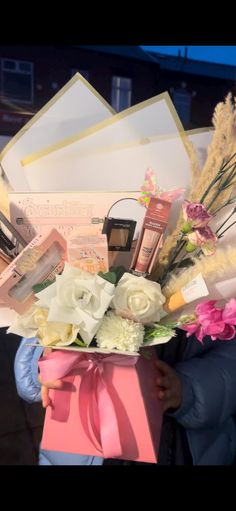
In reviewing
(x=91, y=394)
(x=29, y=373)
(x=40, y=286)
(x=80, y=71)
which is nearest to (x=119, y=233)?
(x=40, y=286)

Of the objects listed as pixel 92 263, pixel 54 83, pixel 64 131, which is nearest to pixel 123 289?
pixel 92 263

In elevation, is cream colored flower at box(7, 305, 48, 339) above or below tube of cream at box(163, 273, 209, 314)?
below

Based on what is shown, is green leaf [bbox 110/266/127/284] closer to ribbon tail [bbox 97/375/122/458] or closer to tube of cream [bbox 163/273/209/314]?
tube of cream [bbox 163/273/209/314]

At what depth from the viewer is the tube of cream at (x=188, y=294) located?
1.98 ft

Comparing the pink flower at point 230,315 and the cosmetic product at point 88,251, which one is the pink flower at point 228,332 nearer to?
the pink flower at point 230,315

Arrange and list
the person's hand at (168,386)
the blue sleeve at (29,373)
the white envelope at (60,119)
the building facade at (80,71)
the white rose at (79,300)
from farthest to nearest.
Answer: the building facade at (80,71), the blue sleeve at (29,373), the person's hand at (168,386), the white envelope at (60,119), the white rose at (79,300)

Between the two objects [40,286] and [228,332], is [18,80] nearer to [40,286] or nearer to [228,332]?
[40,286]

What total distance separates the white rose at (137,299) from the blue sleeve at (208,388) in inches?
13.1

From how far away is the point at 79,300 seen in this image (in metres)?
0.59

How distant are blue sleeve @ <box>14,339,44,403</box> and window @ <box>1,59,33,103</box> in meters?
6.06

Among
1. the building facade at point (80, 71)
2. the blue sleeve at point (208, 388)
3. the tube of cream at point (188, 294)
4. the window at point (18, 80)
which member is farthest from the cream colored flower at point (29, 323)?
the window at point (18, 80)

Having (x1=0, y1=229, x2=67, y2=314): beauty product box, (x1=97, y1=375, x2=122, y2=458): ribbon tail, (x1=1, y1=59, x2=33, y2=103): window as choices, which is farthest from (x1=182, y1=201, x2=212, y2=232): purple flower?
(x1=1, y1=59, x2=33, y2=103): window

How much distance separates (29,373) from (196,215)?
585 millimetres

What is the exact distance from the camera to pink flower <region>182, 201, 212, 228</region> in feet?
1.94
